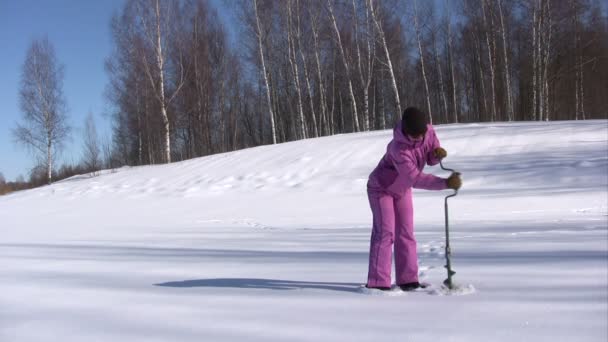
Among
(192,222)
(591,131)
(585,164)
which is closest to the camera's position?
(192,222)

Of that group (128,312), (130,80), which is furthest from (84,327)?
(130,80)

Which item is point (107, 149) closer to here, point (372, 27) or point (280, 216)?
point (372, 27)

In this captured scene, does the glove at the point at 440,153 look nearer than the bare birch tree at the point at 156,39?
Yes

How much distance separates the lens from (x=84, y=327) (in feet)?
8.28

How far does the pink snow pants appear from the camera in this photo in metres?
2.86

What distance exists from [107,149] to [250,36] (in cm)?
1437

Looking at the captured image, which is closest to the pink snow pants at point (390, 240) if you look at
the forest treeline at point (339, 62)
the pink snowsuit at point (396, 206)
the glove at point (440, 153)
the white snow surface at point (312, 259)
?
the pink snowsuit at point (396, 206)

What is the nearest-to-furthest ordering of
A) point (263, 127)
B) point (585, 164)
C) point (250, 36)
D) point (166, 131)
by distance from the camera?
1. point (585, 164)
2. point (166, 131)
3. point (250, 36)
4. point (263, 127)

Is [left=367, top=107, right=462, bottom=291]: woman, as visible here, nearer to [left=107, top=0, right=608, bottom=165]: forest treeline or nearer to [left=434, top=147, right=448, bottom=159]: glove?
[left=434, top=147, right=448, bottom=159]: glove

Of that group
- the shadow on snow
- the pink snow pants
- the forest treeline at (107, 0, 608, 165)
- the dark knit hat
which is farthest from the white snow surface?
the forest treeline at (107, 0, 608, 165)

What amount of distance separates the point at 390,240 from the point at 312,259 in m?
1.39

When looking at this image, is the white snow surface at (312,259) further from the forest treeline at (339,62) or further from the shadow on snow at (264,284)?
the forest treeline at (339,62)

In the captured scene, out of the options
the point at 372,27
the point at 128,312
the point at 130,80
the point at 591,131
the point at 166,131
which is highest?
the point at 372,27

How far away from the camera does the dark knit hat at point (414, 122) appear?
8.57 feet
